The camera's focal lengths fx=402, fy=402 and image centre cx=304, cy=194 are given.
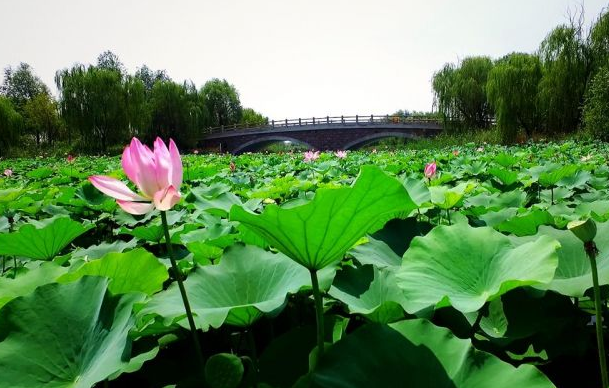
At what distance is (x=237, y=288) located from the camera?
2.32ft

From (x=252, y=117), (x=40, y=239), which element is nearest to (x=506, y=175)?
(x=40, y=239)

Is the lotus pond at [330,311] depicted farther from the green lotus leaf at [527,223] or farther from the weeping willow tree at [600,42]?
the weeping willow tree at [600,42]

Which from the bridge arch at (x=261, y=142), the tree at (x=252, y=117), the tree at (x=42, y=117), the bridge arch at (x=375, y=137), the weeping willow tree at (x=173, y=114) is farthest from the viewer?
the tree at (x=252, y=117)

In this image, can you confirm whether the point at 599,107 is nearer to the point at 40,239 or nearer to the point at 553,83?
the point at 553,83

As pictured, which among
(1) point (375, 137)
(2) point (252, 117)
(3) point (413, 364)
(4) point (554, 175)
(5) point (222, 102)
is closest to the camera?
(3) point (413, 364)

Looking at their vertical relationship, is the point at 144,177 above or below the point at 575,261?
above

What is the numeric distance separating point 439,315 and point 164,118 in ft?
87.8

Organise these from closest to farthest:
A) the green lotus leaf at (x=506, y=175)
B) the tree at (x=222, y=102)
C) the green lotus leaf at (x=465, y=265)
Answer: the green lotus leaf at (x=465, y=265) < the green lotus leaf at (x=506, y=175) < the tree at (x=222, y=102)

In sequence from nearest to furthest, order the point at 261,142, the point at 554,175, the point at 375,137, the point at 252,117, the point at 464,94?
the point at 554,175 → the point at 464,94 → the point at 375,137 → the point at 261,142 → the point at 252,117

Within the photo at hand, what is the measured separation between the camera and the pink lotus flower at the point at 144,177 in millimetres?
598

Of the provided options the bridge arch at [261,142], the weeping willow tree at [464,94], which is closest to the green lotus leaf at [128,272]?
the weeping willow tree at [464,94]

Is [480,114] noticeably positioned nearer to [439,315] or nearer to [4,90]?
[439,315]

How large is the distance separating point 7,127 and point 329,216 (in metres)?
22.8

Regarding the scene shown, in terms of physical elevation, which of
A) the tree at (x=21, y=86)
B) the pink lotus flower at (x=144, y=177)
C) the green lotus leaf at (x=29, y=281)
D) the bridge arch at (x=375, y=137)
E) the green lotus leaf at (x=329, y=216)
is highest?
the tree at (x=21, y=86)
